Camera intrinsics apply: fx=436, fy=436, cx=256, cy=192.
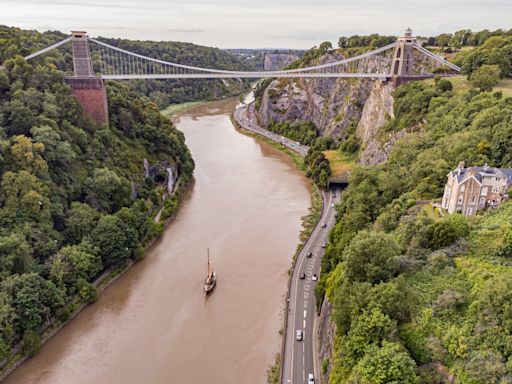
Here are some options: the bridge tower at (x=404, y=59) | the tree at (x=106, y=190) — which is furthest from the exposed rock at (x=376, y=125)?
the tree at (x=106, y=190)

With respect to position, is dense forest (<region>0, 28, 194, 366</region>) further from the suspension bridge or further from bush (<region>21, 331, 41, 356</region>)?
the suspension bridge

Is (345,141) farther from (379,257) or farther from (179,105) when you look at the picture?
(179,105)

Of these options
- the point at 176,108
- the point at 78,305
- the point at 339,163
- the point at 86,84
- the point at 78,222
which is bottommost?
the point at 78,305

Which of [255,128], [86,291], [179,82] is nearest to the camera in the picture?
[86,291]

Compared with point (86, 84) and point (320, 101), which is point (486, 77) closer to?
point (320, 101)

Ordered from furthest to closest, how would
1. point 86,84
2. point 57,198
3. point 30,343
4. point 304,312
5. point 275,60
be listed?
point 275,60 < point 86,84 < point 57,198 < point 304,312 < point 30,343

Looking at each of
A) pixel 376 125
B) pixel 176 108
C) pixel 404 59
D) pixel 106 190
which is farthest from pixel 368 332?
pixel 176 108

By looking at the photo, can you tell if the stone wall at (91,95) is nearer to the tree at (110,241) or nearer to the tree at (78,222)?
the tree at (78,222)
